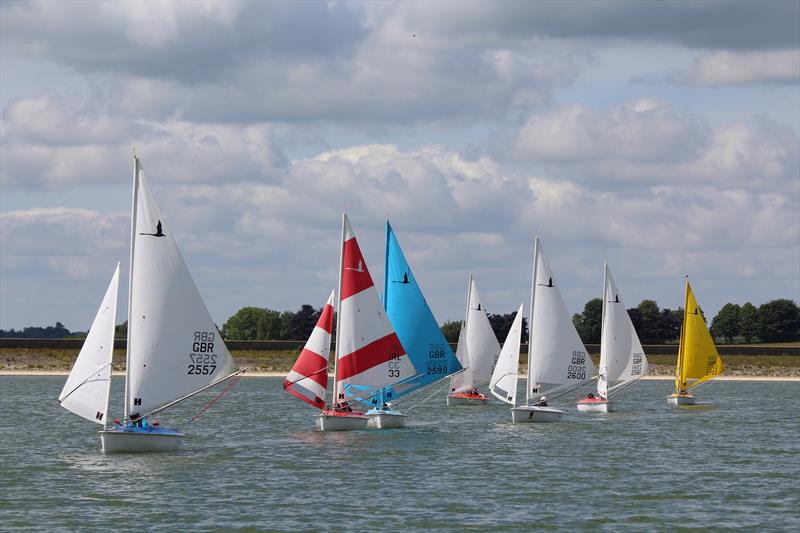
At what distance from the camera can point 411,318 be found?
61938mm

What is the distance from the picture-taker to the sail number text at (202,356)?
47812mm

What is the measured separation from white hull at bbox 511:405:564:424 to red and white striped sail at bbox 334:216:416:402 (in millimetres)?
8792

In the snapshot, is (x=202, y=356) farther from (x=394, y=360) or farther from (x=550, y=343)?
(x=550, y=343)

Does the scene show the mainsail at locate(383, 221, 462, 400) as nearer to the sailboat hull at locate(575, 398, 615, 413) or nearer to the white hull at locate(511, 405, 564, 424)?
the white hull at locate(511, 405, 564, 424)

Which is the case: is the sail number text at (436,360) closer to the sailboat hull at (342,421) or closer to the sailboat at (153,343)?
the sailboat hull at (342,421)

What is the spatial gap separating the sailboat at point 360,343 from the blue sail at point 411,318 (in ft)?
9.29

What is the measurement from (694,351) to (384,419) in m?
33.5

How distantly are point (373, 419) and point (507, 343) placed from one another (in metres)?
18.1

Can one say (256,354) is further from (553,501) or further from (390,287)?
(553,501)

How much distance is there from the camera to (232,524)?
3609 cm

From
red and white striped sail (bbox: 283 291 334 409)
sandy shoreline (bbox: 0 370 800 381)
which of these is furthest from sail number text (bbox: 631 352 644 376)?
sandy shoreline (bbox: 0 370 800 381)

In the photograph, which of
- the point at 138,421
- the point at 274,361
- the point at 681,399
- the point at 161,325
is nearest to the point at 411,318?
the point at 161,325

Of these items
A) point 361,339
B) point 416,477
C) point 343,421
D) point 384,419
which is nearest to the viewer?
point 416,477

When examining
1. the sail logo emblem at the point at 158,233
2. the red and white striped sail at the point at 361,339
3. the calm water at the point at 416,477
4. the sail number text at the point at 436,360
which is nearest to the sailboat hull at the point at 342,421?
the calm water at the point at 416,477
